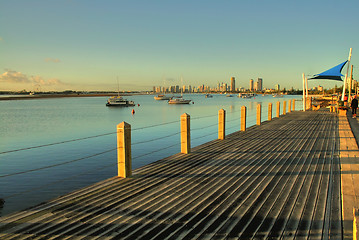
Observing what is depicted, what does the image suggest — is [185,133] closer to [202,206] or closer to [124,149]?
[124,149]

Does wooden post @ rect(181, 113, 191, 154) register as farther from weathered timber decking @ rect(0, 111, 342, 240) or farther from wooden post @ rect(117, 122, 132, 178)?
wooden post @ rect(117, 122, 132, 178)

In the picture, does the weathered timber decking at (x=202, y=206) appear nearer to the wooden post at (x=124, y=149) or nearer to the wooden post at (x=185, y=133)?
the wooden post at (x=124, y=149)

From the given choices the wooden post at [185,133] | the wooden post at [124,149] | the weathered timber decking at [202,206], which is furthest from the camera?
the wooden post at [185,133]

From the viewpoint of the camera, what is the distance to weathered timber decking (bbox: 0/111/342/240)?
3.51 meters

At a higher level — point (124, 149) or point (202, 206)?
point (124, 149)

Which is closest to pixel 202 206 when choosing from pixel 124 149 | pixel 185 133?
pixel 124 149

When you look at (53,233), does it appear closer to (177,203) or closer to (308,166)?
(177,203)

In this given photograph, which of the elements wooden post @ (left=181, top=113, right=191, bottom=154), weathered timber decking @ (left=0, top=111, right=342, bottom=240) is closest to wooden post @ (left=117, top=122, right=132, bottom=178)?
weathered timber decking @ (left=0, top=111, right=342, bottom=240)

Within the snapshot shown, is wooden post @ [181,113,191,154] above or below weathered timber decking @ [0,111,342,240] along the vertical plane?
above

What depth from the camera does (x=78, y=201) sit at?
4.64m

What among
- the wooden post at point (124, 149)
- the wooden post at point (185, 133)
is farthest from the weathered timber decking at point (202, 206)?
the wooden post at point (185, 133)

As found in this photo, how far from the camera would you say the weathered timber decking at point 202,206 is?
3.51 m

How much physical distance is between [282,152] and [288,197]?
4063 millimetres

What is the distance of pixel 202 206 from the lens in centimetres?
431
